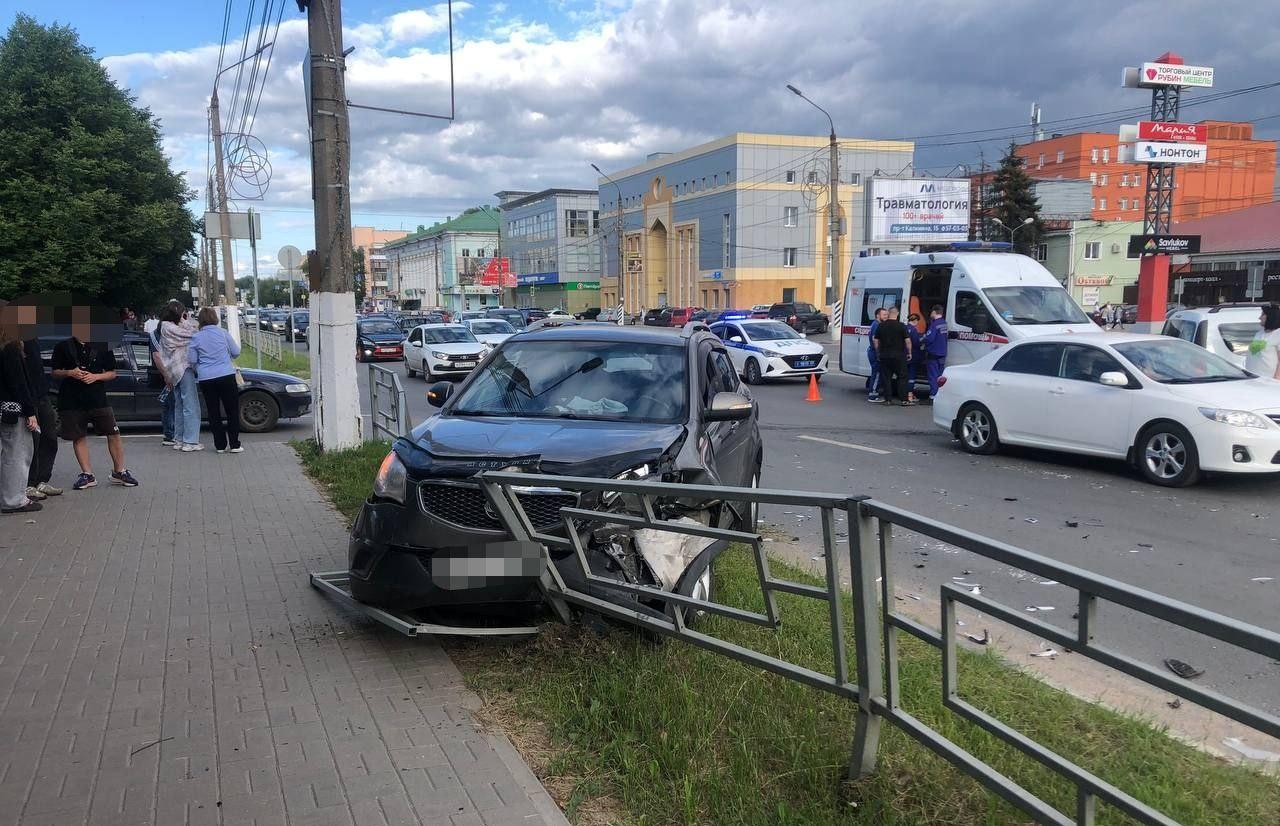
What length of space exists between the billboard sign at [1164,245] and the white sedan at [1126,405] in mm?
29831

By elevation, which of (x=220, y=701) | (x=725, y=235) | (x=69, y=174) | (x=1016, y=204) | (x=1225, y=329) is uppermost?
(x=1016, y=204)

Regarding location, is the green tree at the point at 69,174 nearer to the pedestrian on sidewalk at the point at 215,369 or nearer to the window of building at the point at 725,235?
the pedestrian on sidewalk at the point at 215,369

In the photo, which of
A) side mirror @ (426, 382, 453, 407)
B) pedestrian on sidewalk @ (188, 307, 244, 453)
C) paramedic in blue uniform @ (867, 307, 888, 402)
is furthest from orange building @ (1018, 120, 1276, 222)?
side mirror @ (426, 382, 453, 407)

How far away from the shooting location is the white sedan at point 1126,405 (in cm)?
858

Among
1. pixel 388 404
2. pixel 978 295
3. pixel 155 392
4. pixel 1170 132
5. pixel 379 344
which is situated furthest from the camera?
pixel 1170 132

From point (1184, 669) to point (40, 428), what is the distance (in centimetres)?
878

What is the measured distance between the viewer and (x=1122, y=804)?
2.33 metres

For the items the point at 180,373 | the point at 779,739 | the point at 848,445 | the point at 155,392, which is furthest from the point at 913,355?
the point at 779,739

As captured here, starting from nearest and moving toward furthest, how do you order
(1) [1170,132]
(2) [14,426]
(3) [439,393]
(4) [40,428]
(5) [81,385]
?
(3) [439,393] → (2) [14,426] → (4) [40,428] → (5) [81,385] → (1) [1170,132]

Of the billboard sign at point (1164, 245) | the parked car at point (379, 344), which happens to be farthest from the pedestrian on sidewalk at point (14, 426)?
the billboard sign at point (1164, 245)

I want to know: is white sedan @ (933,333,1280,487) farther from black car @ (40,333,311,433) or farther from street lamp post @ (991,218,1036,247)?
street lamp post @ (991,218,1036,247)

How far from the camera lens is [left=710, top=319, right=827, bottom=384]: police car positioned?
20734 mm

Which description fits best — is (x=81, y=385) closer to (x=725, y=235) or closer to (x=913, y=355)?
(x=913, y=355)

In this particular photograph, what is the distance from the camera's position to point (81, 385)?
8648mm
